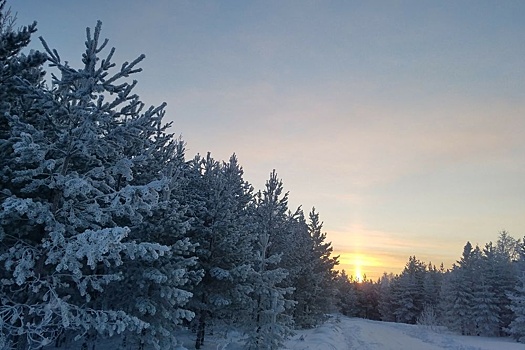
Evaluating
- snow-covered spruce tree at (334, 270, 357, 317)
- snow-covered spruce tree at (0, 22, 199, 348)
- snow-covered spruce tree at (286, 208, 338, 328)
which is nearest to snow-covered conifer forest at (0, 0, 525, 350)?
snow-covered spruce tree at (0, 22, 199, 348)

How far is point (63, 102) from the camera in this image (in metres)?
8.87

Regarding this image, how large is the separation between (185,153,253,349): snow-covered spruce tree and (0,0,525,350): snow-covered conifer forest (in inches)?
2.5

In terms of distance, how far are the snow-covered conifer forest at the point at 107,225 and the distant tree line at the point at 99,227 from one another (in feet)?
0.14

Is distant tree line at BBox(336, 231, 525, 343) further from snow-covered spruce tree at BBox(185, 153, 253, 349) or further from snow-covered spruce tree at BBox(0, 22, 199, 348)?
snow-covered spruce tree at BBox(0, 22, 199, 348)

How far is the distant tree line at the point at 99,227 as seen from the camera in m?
8.18

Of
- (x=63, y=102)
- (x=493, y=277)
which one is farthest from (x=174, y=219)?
(x=493, y=277)

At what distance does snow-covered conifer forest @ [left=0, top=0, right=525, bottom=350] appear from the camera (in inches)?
324

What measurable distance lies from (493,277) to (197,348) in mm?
47224

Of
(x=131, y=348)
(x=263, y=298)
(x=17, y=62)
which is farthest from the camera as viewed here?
(x=263, y=298)

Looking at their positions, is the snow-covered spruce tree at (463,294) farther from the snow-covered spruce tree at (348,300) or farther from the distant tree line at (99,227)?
the distant tree line at (99,227)

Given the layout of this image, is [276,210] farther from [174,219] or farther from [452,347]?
[452,347]

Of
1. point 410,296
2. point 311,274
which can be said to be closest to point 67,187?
point 311,274

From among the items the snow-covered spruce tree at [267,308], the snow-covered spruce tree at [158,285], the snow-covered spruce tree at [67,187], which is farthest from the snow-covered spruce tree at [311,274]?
the snow-covered spruce tree at [67,187]

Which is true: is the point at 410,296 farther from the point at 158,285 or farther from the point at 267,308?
the point at 158,285
